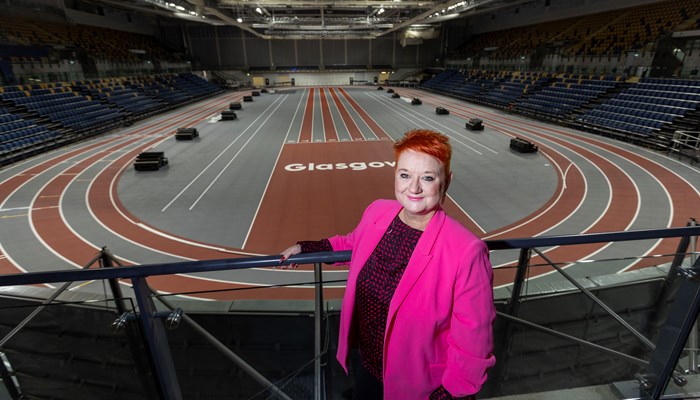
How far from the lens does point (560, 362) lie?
286 centimetres

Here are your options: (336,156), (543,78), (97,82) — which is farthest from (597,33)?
(97,82)

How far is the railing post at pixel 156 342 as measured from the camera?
5.99 feet

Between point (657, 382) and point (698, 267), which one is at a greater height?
point (698, 267)

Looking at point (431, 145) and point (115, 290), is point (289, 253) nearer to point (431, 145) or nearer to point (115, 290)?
point (431, 145)

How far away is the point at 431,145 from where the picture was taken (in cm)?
162

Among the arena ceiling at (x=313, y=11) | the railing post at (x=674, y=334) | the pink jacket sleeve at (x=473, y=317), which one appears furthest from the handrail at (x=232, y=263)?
the arena ceiling at (x=313, y=11)

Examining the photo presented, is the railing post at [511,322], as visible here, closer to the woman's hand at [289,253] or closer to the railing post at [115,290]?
the woman's hand at [289,253]

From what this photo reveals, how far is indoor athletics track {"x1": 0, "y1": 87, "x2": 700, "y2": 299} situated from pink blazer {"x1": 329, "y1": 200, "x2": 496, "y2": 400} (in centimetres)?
128

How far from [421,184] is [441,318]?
606 mm

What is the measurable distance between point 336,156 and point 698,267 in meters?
15.3

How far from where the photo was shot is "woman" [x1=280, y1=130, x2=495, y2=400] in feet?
4.76

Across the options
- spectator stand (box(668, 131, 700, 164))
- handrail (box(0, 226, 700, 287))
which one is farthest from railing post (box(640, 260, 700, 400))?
spectator stand (box(668, 131, 700, 164))

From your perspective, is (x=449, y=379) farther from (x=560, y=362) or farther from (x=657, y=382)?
(x=560, y=362)

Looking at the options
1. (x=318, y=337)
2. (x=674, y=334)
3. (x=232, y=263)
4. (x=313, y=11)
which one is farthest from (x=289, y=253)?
(x=313, y=11)
